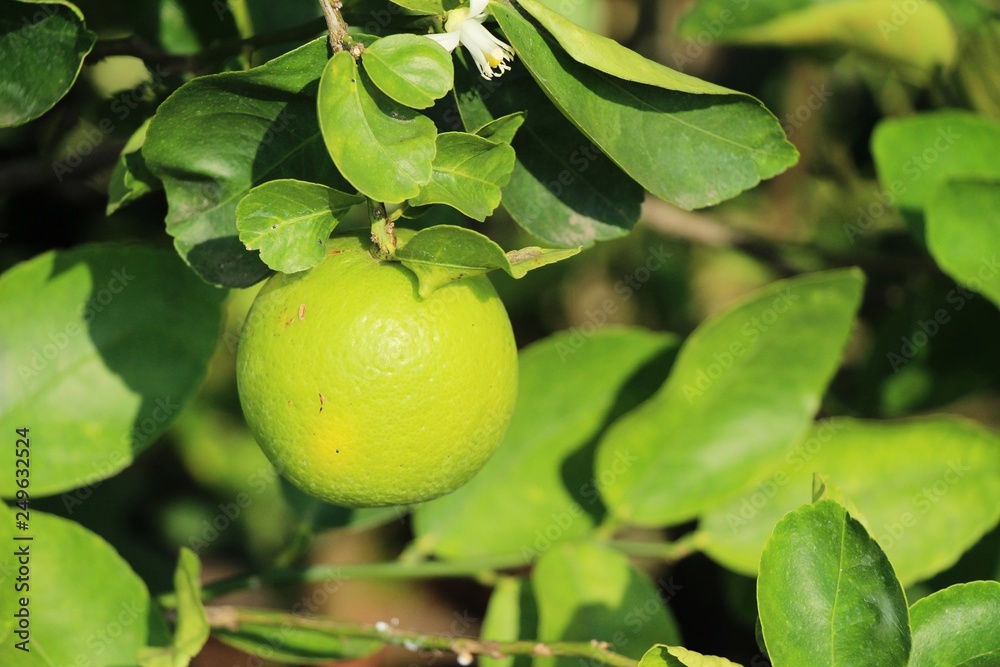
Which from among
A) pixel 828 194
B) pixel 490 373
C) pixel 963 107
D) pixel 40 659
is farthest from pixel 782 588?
pixel 828 194

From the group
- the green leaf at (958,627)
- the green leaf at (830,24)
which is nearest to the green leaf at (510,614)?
the green leaf at (958,627)

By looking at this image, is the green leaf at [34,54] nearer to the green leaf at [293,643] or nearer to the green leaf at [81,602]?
the green leaf at [81,602]

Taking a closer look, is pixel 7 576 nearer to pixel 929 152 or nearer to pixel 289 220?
pixel 289 220

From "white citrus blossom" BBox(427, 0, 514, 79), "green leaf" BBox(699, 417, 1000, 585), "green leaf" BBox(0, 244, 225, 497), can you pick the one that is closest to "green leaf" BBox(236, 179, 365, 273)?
"white citrus blossom" BBox(427, 0, 514, 79)

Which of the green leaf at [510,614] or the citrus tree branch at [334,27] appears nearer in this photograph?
the citrus tree branch at [334,27]

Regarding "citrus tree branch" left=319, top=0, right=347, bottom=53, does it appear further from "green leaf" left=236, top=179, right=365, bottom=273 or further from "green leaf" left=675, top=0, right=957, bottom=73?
"green leaf" left=675, top=0, right=957, bottom=73

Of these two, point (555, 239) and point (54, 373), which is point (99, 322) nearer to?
point (54, 373)
